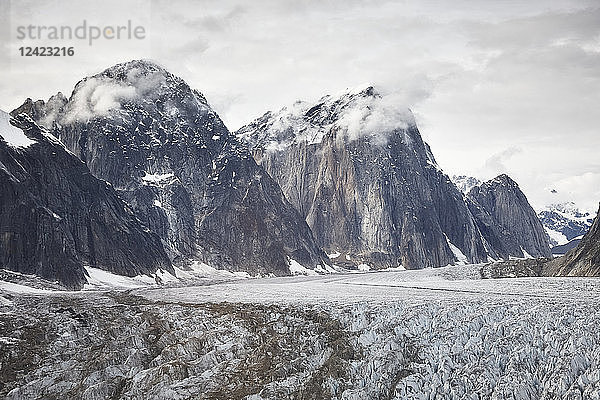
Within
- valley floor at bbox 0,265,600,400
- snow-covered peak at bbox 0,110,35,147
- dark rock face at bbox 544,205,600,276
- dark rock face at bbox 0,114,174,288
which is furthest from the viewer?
snow-covered peak at bbox 0,110,35,147

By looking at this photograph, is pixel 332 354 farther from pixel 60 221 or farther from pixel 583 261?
pixel 60 221

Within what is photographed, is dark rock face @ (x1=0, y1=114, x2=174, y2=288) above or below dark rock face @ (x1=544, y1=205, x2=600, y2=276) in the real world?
above

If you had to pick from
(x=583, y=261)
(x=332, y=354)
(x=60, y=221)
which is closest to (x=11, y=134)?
(x=60, y=221)

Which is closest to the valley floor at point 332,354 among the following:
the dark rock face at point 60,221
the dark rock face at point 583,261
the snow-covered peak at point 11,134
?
the dark rock face at point 583,261

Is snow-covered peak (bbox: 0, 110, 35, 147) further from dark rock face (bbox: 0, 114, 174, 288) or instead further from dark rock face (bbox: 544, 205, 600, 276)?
dark rock face (bbox: 544, 205, 600, 276)

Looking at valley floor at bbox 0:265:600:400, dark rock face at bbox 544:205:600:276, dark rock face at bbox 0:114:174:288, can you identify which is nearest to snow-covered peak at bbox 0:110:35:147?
dark rock face at bbox 0:114:174:288

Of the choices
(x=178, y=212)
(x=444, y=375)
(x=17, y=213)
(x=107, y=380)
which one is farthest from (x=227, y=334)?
(x=178, y=212)
